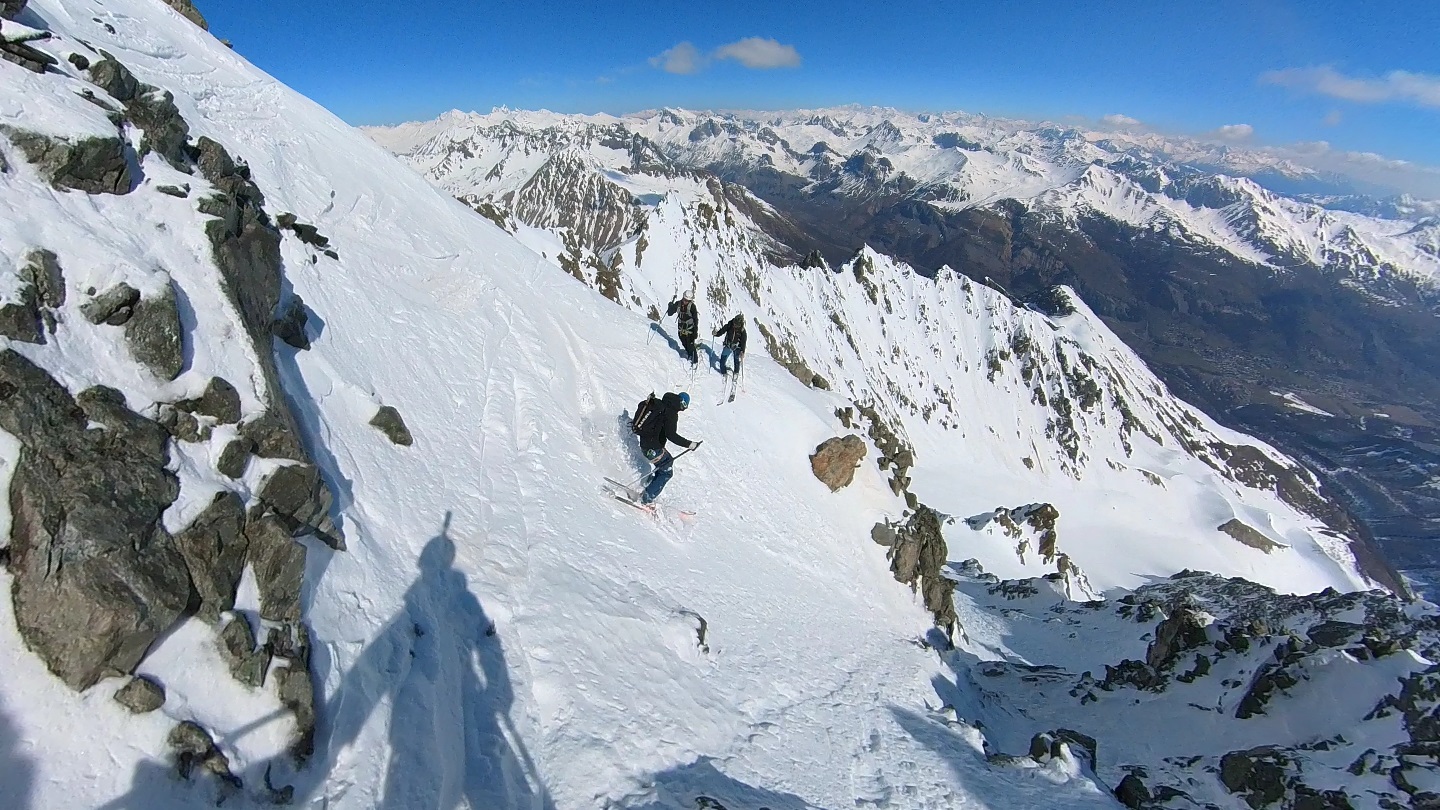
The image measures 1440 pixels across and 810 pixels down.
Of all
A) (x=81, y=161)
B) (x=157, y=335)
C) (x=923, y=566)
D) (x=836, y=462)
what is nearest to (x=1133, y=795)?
(x=923, y=566)

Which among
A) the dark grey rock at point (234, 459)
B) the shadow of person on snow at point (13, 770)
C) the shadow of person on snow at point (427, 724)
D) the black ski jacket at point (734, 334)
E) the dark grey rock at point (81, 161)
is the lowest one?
the shadow of person on snow at point (427, 724)

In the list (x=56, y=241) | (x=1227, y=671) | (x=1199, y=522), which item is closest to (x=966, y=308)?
(x=1199, y=522)

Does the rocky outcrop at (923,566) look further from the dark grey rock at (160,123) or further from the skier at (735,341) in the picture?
the dark grey rock at (160,123)

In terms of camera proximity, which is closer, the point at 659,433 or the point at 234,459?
the point at 234,459

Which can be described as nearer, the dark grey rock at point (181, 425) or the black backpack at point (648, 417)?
the dark grey rock at point (181, 425)

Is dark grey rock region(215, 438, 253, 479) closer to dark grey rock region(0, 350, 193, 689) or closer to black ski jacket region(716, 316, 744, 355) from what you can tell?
dark grey rock region(0, 350, 193, 689)

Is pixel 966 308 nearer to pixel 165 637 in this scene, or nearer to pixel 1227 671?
pixel 1227 671

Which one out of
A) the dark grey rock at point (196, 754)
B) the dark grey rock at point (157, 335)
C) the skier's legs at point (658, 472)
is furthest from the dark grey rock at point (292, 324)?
the dark grey rock at point (196, 754)

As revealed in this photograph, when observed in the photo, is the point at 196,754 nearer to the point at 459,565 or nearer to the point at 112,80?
the point at 459,565
